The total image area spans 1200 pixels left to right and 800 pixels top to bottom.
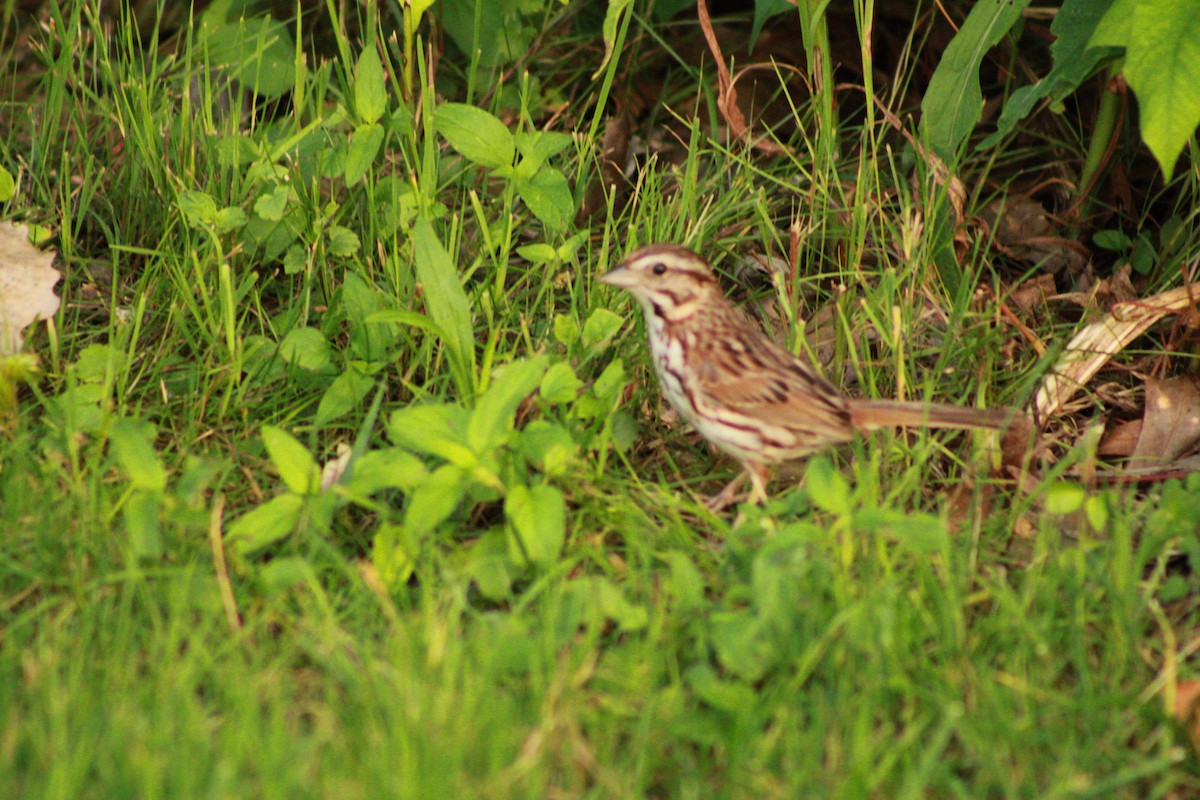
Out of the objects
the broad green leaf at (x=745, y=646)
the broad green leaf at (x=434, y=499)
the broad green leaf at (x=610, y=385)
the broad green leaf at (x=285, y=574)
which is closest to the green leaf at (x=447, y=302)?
the broad green leaf at (x=610, y=385)

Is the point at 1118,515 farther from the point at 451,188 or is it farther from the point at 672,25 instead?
the point at 672,25

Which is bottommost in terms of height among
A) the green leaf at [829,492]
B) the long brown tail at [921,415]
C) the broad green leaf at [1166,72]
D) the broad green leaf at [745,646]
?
the long brown tail at [921,415]

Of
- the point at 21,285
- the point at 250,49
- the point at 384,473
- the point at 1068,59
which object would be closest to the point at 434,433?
the point at 384,473

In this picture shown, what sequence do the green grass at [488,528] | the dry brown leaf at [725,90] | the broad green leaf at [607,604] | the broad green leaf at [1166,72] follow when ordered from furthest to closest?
1. the dry brown leaf at [725,90]
2. the broad green leaf at [1166,72]
3. the broad green leaf at [607,604]
4. the green grass at [488,528]

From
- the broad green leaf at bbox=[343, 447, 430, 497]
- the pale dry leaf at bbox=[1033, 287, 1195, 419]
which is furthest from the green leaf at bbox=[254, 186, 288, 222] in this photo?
the pale dry leaf at bbox=[1033, 287, 1195, 419]

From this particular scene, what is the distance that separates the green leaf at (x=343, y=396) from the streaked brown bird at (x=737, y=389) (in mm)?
825

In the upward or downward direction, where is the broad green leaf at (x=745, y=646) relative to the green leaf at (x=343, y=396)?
upward

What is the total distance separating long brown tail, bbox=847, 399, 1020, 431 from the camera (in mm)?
4258

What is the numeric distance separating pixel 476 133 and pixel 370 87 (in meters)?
0.40

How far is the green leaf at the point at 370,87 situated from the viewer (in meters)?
4.90

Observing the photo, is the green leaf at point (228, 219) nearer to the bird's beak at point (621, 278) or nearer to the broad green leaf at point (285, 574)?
the bird's beak at point (621, 278)

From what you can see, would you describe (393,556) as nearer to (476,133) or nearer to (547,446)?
A: (547,446)

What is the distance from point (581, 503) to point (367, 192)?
163 centimetres

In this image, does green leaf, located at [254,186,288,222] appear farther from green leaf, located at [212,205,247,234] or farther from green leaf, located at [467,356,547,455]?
green leaf, located at [467,356,547,455]
